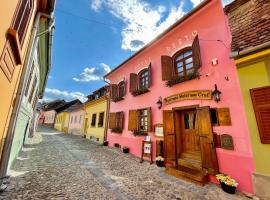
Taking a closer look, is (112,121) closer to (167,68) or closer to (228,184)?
(167,68)

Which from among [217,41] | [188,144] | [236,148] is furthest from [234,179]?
[217,41]

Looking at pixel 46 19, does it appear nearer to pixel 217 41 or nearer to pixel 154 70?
pixel 154 70

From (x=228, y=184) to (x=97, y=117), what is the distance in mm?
11832

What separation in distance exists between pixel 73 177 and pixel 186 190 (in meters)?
3.57

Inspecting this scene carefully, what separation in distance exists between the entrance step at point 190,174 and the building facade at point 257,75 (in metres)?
1.31

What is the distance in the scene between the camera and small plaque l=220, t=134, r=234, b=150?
4.57m

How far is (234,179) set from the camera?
437cm

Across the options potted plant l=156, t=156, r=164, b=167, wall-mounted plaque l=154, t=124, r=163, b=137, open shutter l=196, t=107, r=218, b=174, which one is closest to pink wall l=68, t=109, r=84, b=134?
wall-mounted plaque l=154, t=124, r=163, b=137

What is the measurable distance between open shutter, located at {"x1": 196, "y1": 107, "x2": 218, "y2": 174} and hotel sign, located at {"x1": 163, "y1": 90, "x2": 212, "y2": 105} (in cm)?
47

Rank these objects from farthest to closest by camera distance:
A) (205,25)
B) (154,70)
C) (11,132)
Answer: (154,70) < (205,25) < (11,132)

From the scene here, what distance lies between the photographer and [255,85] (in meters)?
4.21

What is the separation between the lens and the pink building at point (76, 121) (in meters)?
18.4

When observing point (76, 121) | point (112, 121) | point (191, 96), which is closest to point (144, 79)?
point (191, 96)

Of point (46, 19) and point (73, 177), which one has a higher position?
point (46, 19)
